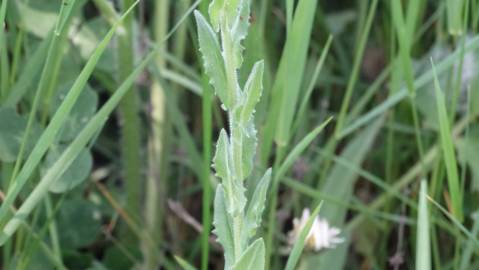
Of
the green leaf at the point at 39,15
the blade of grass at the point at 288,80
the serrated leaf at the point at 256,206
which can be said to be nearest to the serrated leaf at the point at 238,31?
the serrated leaf at the point at 256,206

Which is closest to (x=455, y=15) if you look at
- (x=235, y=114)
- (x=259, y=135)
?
(x=259, y=135)

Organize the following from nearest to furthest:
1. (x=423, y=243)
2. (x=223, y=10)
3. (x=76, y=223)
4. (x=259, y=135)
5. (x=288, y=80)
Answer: (x=223, y=10) < (x=423, y=243) < (x=288, y=80) < (x=259, y=135) < (x=76, y=223)

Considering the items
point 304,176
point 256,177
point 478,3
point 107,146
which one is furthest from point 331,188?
point 107,146

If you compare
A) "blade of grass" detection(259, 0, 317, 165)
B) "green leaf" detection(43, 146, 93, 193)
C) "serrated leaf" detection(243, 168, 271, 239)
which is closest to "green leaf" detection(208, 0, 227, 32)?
"serrated leaf" detection(243, 168, 271, 239)

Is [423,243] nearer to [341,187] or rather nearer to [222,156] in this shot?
[222,156]

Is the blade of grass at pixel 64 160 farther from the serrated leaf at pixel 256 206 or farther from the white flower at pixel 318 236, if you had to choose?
the white flower at pixel 318 236

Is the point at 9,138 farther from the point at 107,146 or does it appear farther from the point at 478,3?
the point at 478,3
